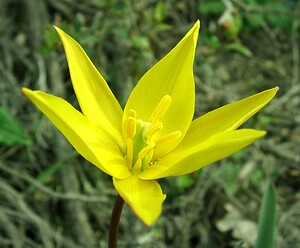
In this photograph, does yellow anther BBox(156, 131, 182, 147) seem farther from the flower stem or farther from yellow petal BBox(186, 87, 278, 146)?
the flower stem

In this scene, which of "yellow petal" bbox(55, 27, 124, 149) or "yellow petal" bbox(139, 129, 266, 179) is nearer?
"yellow petal" bbox(139, 129, 266, 179)

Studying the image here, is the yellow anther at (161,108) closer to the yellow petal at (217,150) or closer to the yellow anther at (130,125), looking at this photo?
the yellow anther at (130,125)

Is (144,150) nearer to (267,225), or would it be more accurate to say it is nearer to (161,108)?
(161,108)

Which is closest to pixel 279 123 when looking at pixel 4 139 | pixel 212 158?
pixel 4 139

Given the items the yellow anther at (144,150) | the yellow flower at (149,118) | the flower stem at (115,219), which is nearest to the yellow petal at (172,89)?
the yellow flower at (149,118)

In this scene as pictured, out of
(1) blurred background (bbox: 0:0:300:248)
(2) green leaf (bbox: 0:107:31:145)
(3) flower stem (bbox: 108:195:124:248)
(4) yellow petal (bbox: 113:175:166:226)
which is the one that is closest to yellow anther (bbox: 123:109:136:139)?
(4) yellow petal (bbox: 113:175:166:226)

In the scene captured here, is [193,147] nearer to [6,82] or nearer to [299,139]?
[6,82]
